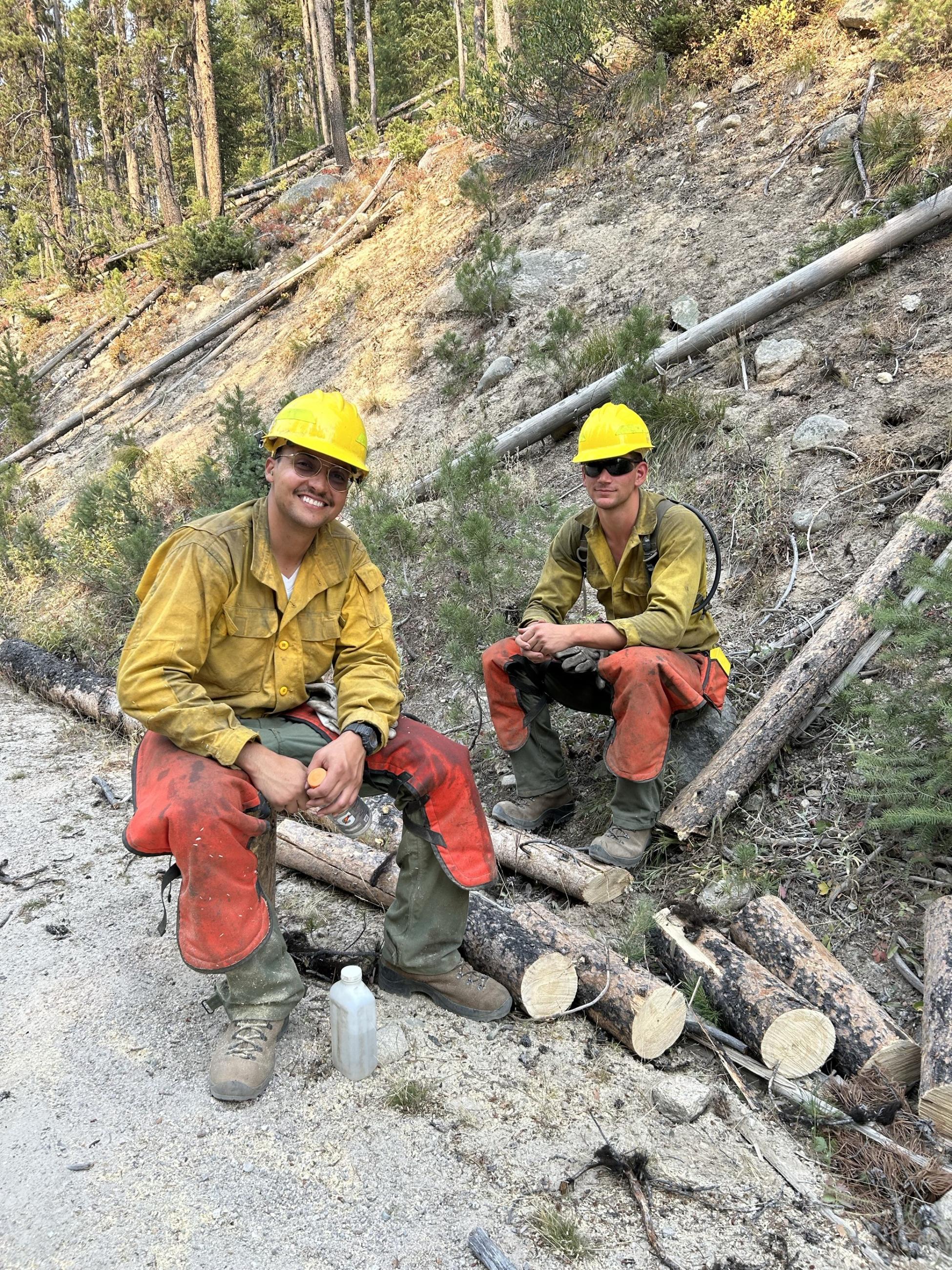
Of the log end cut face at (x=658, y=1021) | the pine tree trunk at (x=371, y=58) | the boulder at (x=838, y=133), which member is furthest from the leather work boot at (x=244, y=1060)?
the pine tree trunk at (x=371, y=58)

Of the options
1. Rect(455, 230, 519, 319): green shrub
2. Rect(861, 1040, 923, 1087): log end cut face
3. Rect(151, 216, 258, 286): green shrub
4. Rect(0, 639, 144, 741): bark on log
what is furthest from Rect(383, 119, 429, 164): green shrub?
Rect(861, 1040, 923, 1087): log end cut face

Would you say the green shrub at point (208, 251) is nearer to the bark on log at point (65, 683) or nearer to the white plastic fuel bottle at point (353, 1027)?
the bark on log at point (65, 683)

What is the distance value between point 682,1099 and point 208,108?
21158 millimetres

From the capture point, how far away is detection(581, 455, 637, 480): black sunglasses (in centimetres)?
358

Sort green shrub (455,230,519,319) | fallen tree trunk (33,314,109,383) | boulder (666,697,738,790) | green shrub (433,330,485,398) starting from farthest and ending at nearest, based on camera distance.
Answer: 1. fallen tree trunk (33,314,109,383)
2. green shrub (455,230,519,319)
3. green shrub (433,330,485,398)
4. boulder (666,697,738,790)

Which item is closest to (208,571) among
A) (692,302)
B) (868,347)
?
(868,347)

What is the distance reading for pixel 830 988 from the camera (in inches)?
105

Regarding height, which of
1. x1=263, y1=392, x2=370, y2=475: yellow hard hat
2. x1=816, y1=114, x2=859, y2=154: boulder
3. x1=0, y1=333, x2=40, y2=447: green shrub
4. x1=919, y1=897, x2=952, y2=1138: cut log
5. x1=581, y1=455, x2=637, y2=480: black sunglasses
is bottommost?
x1=0, y1=333, x2=40, y2=447: green shrub

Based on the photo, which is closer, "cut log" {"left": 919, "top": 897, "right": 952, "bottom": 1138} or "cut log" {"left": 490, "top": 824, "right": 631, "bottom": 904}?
"cut log" {"left": 919, "top": 897, "right": 952, "bottom": 1138}

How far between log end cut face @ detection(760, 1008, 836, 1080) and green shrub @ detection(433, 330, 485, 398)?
6916mm

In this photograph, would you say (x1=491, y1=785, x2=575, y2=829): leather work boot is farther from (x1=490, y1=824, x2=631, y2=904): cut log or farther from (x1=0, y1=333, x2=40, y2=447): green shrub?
(x1=0, y1=333, x2=40, y2=447): green shrub

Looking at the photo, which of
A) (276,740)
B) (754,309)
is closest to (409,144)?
(754,309)

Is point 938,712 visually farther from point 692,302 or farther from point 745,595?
point 692,302

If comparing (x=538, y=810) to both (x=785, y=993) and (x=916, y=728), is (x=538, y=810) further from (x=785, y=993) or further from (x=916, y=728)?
(x=916, y=728)
